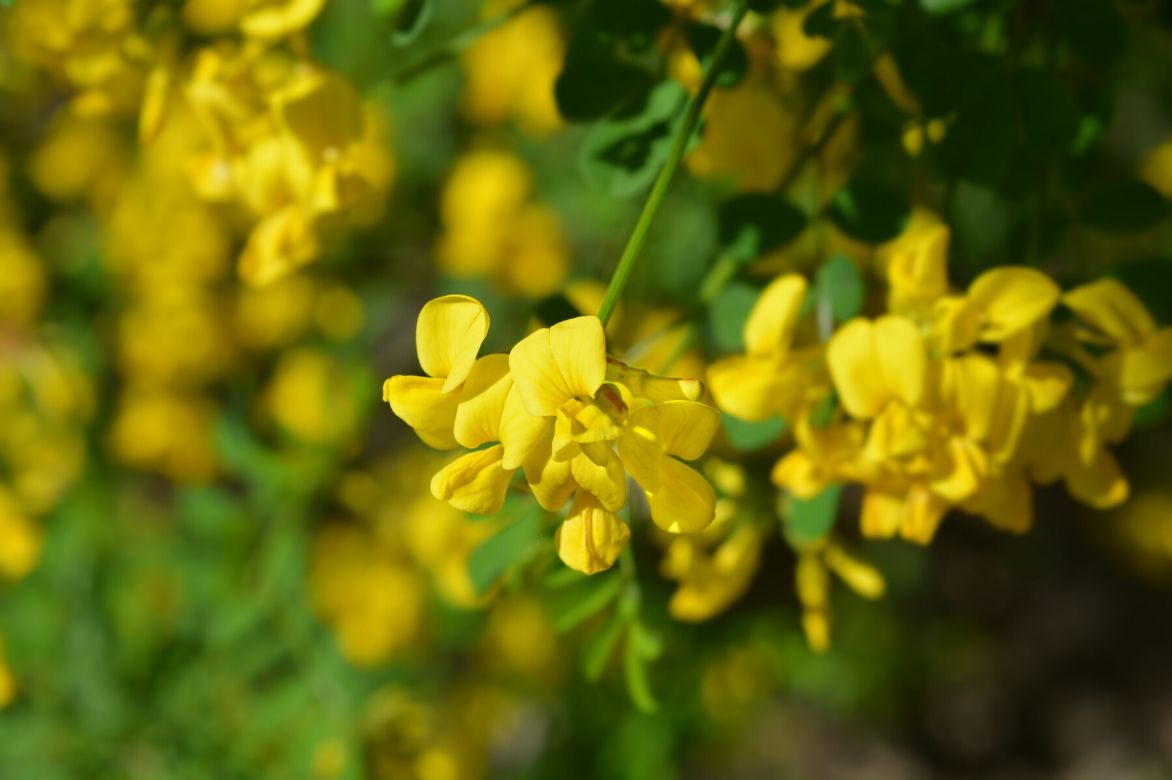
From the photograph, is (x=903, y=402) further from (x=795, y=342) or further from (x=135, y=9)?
(x=135, y=9)

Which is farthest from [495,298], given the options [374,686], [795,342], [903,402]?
[903,402]

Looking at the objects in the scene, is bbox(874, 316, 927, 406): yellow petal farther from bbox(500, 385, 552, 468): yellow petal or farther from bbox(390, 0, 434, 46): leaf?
bbox(390, 0, 434, 46): leaf

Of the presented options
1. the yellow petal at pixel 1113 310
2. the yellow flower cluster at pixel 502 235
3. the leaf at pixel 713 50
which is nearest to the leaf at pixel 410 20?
the leaf at pixel 713 50

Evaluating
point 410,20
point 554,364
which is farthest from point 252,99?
point 554,364

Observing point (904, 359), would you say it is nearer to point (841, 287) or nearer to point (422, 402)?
point (841, 287)

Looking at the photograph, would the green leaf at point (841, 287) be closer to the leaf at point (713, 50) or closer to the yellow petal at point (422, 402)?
the leaf at point (713, 50)

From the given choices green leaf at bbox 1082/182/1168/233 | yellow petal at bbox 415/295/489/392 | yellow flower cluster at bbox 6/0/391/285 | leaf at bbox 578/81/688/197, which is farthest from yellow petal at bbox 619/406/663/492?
green leaf at bbox 1082/182/1168/233
